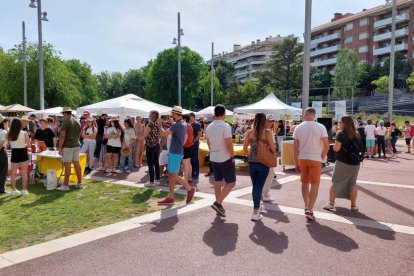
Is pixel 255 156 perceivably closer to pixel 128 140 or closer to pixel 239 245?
pixel 239 245

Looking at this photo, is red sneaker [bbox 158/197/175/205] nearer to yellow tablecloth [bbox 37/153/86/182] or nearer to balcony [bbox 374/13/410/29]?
yellow tablecloth [bbox 37/153/86/182]

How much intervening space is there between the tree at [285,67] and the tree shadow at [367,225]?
68.7m

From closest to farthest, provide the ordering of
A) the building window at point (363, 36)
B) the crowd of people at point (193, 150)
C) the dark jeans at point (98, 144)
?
the crowd of people at point (193, 150)
the dark jeans at point (98, 144)
the building window at point (363, 36)

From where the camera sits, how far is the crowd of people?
6.27 meters

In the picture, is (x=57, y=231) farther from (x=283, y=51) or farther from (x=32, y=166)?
(x=283, y=51)

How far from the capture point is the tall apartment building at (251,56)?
11981 cm

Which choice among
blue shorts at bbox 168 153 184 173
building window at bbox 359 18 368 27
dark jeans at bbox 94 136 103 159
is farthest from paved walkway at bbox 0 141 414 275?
building window at bbox 359 18 368 27

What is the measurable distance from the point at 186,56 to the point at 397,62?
33.4 metres

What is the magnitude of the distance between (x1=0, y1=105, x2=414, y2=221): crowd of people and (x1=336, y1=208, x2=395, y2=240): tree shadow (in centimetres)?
29

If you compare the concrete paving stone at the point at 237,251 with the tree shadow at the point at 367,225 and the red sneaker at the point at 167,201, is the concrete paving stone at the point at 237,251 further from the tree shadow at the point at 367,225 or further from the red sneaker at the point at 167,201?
the red sneaker at the point at 167,201

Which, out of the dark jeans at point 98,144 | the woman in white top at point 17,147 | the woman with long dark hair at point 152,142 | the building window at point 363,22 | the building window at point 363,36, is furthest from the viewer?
the building window at point 363,36

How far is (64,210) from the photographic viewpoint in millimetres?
7000

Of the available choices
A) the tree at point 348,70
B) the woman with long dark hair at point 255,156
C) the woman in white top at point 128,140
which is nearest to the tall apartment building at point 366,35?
the tree at point 348,70

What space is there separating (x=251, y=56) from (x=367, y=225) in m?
119
